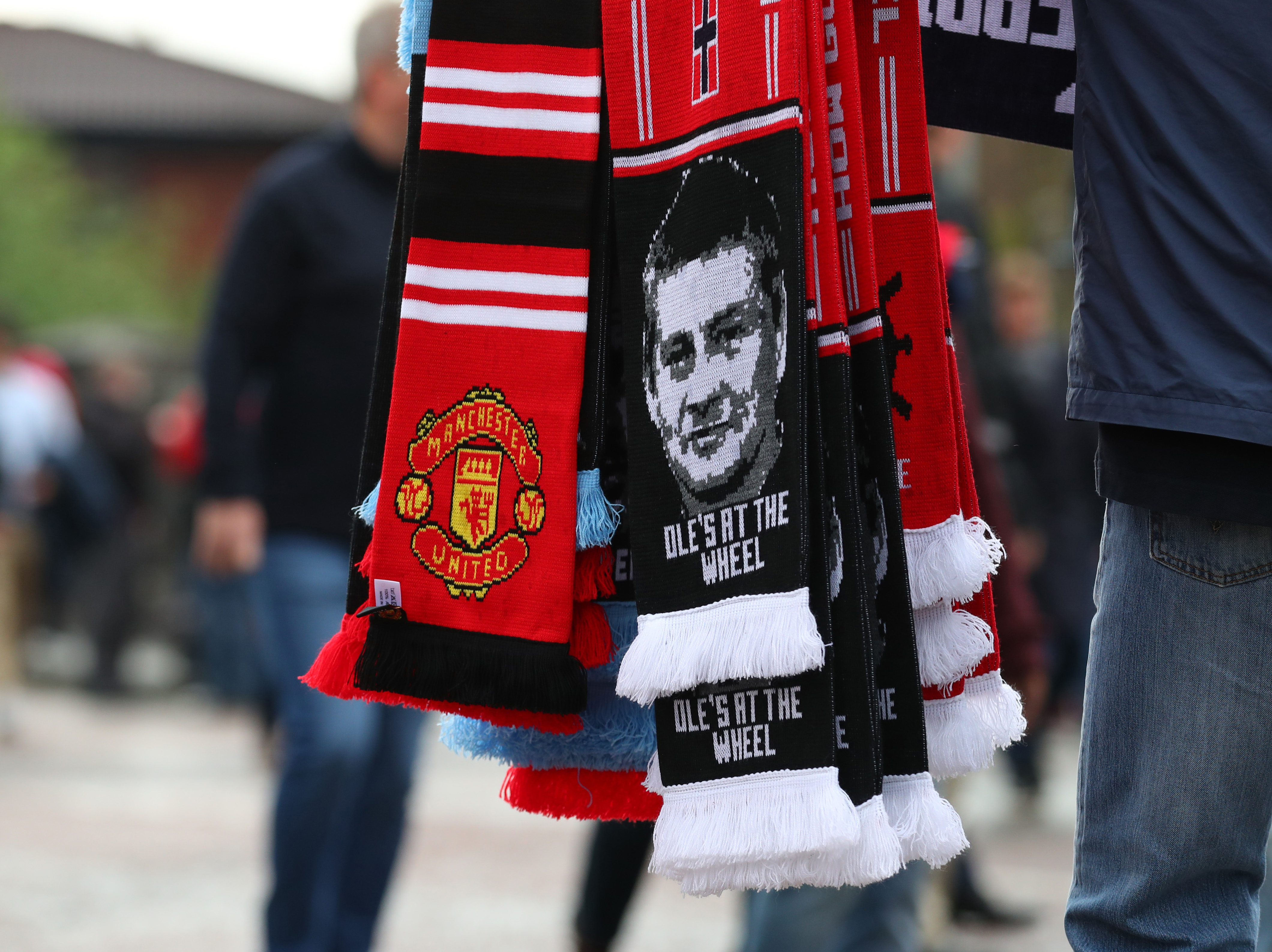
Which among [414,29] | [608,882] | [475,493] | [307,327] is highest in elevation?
[414,29]

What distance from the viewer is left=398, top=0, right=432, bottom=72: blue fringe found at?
2.00 meters

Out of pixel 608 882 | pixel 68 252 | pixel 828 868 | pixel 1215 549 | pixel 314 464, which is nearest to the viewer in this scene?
pixel 828 868

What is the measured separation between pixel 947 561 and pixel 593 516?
405mm

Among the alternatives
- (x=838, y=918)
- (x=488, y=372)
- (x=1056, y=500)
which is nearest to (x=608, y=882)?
(x=838, y=918)

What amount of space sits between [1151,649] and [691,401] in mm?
570

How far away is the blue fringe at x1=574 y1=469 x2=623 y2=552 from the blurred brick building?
37365mm

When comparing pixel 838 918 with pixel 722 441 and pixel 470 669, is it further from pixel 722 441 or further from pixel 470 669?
pixel 722 441

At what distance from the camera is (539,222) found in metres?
1.93

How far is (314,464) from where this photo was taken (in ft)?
12.2

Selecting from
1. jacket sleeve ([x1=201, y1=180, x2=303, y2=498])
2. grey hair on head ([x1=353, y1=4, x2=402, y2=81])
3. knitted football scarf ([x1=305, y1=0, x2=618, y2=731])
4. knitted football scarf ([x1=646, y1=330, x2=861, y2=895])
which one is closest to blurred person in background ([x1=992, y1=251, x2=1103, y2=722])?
grey hair on head ([x1=353, y1=4, x2=402, y2=81])

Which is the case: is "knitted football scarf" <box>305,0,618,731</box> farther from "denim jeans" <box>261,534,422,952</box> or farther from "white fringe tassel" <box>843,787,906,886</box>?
"denim jeans" <box>261,534,422,952</box>

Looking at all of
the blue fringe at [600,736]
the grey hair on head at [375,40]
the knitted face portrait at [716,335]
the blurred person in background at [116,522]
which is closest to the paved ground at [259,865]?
the grey hair on head at [375,40]

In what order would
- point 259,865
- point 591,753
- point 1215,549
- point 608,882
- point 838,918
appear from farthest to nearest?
1. point 259,865
2. point 608,882
3. point 838,918
4. point 591,753
5. point 1215,549

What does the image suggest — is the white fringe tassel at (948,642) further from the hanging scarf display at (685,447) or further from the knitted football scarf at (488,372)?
the knitted football scarf at (488,372)
